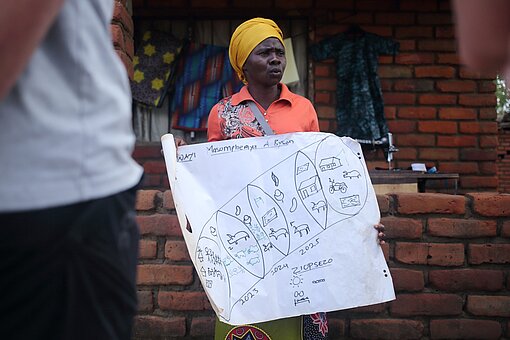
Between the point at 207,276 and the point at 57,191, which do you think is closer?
the point at 57,191

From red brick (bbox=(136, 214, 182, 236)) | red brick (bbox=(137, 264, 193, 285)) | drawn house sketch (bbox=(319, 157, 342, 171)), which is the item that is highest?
drawn house sketch (bbox=(319, 157, 342, 171))

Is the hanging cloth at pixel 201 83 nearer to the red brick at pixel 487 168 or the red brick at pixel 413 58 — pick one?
the red brick at pixel 413 58

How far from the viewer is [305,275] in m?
2.20

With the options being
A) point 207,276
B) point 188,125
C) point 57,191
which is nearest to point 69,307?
point 57,191

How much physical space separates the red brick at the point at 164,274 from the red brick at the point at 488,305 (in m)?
1.42

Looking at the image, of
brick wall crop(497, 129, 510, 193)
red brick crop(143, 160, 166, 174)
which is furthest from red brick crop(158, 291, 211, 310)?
brick wall crop(497, 129, 510, 193)

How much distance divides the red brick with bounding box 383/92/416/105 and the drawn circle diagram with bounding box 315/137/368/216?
264cm

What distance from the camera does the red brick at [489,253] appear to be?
2867 millimetres

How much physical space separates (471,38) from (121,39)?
2.30m

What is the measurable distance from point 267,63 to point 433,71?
263cm

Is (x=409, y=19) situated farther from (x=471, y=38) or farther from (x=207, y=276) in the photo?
(x=471, y=38)

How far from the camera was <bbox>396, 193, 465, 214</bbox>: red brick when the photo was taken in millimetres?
2855

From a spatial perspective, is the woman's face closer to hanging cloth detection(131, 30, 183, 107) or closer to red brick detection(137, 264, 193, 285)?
red brick detection(137, 264, 193, 285)

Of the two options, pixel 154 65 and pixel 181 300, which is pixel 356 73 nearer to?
pixel 154 65
